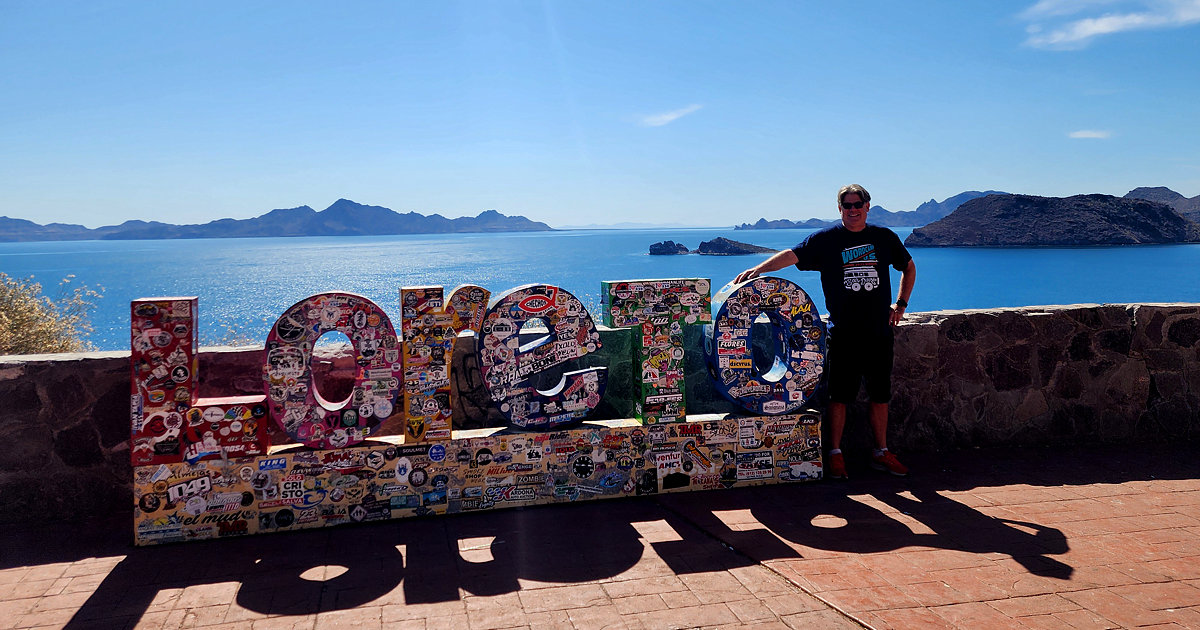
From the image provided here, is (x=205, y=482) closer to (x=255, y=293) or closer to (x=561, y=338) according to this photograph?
(x=561, y=338)

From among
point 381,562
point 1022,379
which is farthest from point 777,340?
point 381,562

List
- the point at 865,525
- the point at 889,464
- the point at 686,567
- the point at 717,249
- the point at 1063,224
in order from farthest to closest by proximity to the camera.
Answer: the point at 717,249 → the point at 1063,224 → the point at 889,464 → the point at 865,525 → the point at 686,567

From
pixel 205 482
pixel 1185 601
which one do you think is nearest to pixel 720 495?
pixel 1185 601

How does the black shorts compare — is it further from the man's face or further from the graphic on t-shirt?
the man's face

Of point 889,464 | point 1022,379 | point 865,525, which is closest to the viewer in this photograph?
point 865,525

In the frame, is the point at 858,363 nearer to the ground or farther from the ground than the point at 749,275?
nearer to the ground

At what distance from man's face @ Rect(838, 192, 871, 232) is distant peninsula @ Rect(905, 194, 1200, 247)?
122m

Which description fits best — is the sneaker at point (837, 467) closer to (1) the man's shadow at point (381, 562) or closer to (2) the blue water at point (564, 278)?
(1) the man's shadow at point (381, 562)

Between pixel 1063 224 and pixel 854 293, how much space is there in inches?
4985

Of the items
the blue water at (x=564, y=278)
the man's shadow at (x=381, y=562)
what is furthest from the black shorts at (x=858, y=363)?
the blue water at (x=564, y=278)

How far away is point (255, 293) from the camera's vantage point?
83.8m

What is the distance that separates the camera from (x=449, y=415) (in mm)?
4660

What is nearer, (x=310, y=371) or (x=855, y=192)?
(x=310, y=371)

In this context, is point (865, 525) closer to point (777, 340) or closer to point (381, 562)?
point (777, 340)
